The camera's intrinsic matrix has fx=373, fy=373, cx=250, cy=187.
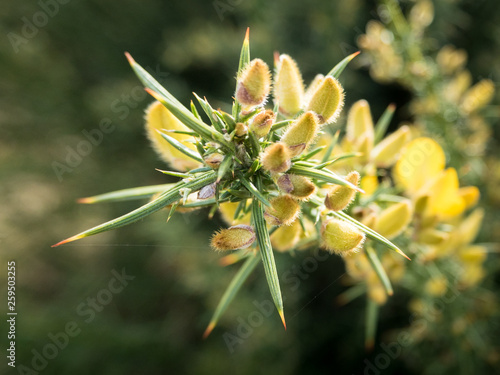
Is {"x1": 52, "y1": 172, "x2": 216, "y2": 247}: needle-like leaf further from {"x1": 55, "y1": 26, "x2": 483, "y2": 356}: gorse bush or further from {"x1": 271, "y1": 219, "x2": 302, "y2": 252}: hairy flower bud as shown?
{"x1": 271, "y1": 219, "x2": 302, "y2": 252}: hairy flower bud

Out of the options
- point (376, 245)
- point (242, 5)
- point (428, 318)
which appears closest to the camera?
point (376, 245)

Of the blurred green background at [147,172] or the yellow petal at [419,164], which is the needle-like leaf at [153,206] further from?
the blurred green background at [147,172]

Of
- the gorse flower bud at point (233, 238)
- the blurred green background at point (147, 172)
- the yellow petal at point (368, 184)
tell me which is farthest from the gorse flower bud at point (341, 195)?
the blurred green background at point (147, 172)

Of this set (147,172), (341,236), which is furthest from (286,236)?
(147,172)

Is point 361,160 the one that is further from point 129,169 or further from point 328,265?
point 129,169

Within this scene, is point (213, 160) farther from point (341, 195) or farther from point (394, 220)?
point (394, 220)

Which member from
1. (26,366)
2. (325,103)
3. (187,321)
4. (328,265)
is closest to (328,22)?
(328,265)
